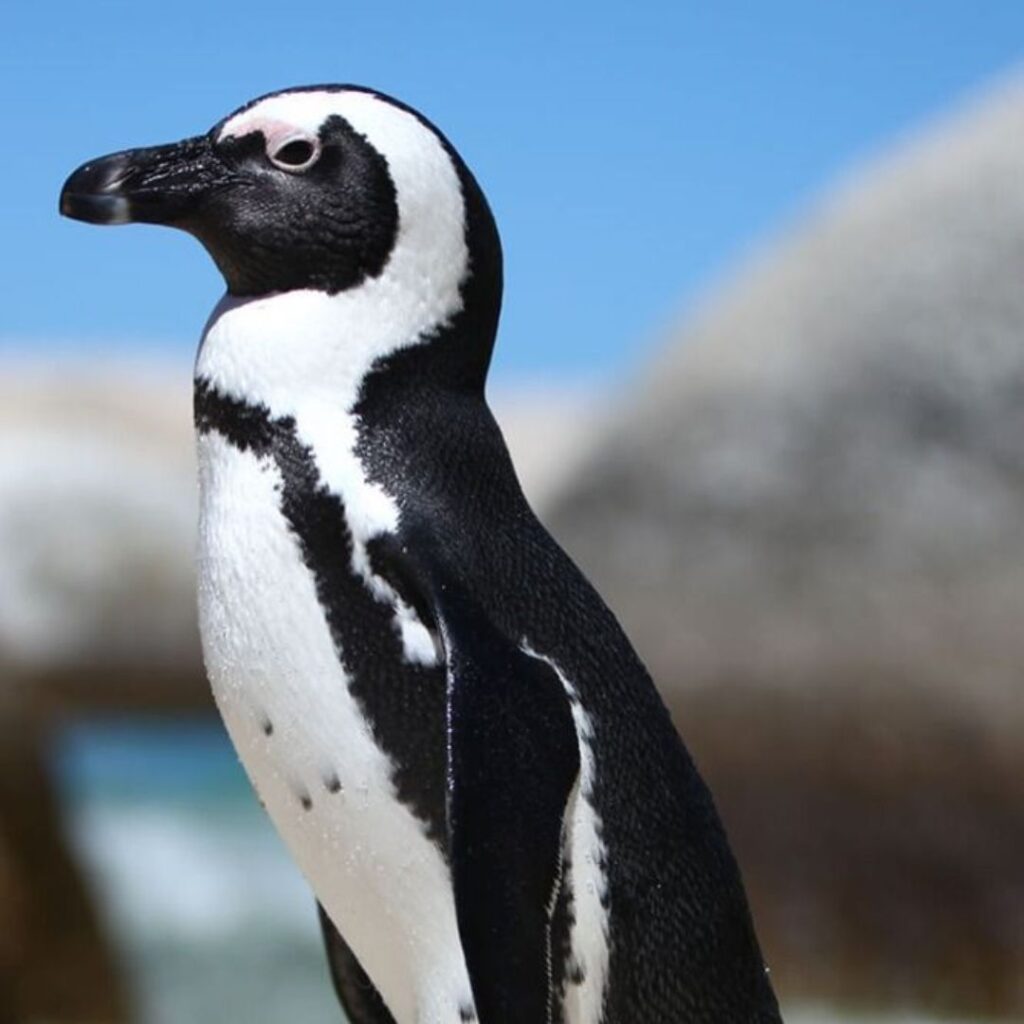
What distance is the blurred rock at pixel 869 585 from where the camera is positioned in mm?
3619

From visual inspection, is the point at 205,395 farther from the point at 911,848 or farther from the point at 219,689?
the point at 911,848

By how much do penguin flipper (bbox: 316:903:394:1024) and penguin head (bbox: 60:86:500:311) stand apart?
35 cm

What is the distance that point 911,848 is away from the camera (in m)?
3.69

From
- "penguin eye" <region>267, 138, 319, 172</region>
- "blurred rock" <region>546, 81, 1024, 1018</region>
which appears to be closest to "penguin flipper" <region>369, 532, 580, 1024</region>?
"penguin eye" <region>267, 138, 319, 172</region>

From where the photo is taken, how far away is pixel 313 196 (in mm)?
1047

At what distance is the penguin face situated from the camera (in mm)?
1045

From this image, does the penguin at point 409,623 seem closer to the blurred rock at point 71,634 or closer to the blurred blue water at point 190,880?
the blurred rock at point 71,634

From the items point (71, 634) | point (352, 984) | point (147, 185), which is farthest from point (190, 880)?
point (147, 185)

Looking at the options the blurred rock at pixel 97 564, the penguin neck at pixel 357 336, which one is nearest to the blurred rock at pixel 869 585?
the blurred rock at pixel 97 564

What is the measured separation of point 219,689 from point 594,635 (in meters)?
0.18

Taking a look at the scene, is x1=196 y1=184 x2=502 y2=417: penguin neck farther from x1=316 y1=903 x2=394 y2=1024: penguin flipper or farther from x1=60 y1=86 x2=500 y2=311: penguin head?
x1=316 y1=903 x2=394 y2=1024: penguin flipper

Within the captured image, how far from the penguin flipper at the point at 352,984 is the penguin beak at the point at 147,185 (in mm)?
377

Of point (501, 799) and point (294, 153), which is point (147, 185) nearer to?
point (294, 153)

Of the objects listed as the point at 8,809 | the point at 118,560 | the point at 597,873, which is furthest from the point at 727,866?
the point at 118,560
